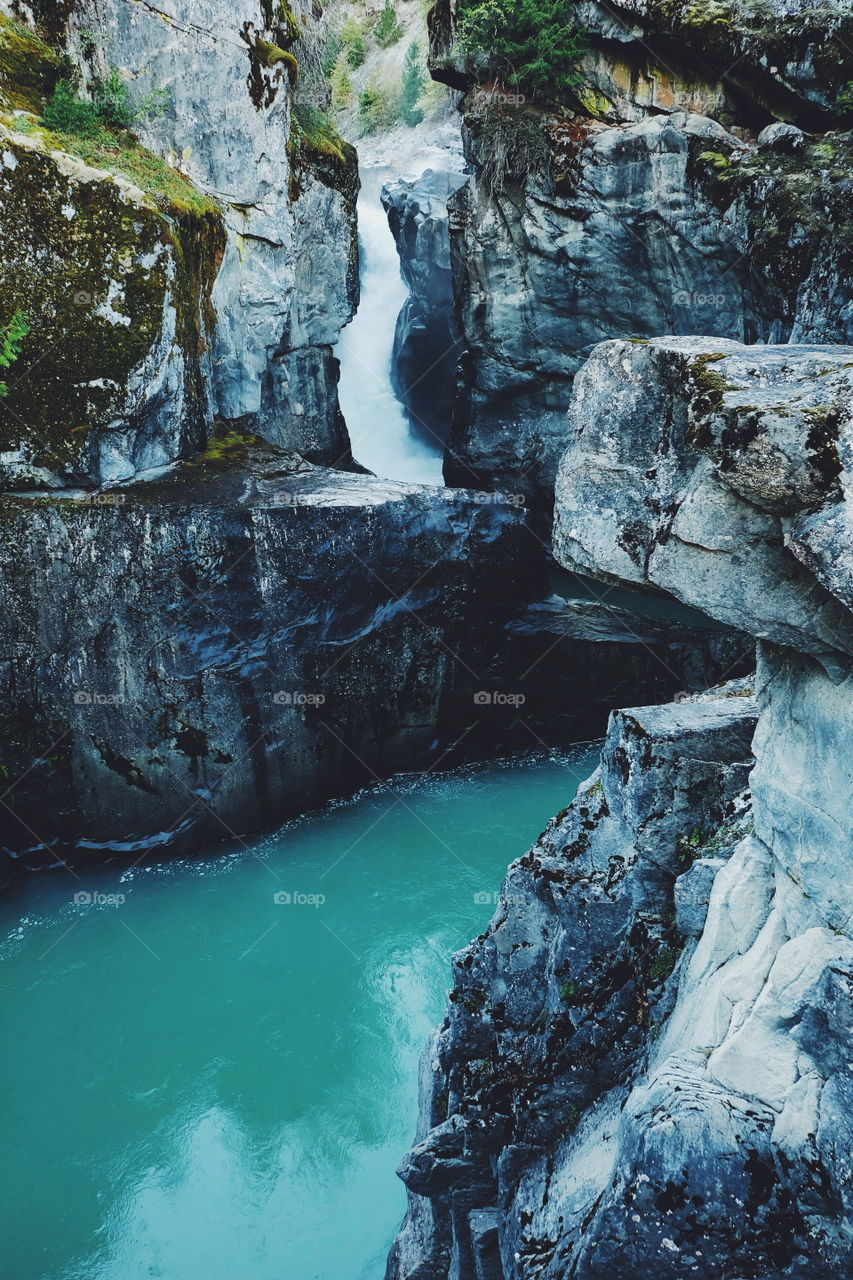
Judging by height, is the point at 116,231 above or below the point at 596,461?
above

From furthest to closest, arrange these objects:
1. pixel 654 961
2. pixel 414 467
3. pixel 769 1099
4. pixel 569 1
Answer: pixel 414 467 → pixel 569 1 → pixel 654 961 → pixel 769 1099

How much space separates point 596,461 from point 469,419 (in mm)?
13418

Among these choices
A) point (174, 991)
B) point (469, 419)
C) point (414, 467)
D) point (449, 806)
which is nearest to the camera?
point (174, 991)

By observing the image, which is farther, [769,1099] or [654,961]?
[654,961]

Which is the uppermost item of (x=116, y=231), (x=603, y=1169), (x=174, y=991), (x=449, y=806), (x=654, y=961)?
(x=116, y=231)

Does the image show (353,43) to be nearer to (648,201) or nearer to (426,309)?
(426,309)

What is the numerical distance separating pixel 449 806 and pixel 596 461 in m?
8.24

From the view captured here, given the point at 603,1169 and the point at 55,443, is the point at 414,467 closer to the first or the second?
the point at 55,443

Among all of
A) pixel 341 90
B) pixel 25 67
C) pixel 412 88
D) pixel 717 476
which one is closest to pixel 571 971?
pixel 717 476

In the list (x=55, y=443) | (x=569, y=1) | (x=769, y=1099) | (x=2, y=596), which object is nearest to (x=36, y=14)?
(x=55, y=443)

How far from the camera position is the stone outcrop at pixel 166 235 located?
348 inches

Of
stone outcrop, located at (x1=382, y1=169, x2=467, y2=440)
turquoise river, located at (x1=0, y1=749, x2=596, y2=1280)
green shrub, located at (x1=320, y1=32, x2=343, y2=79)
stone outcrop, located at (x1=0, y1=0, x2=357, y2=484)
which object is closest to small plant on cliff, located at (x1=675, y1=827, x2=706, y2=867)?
turquoise river, located at (x1=0, y1=749, x2=596, y2=1280)

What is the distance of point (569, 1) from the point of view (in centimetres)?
1313

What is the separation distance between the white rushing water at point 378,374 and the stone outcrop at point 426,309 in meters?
0.53
